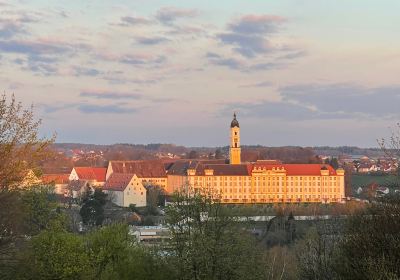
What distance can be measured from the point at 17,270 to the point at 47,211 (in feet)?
20.6

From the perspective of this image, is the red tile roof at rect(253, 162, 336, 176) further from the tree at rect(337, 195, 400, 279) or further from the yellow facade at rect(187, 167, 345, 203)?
the tree at rect(337, 195, 400, 279)

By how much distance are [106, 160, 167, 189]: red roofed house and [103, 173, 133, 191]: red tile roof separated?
6.01 m

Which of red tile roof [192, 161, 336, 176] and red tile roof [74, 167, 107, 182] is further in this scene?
red tile roof [74, 167, 107, 182]

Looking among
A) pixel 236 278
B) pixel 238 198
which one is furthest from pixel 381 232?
pixel 238 198

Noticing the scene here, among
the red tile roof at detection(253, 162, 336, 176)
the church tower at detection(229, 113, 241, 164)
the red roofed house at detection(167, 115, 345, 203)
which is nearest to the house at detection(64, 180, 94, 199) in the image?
the red roofed house at detection(167, 115, 345, 203)

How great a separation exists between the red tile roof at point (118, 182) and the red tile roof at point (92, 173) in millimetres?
9260

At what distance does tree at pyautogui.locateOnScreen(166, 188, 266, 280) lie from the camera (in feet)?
65.1

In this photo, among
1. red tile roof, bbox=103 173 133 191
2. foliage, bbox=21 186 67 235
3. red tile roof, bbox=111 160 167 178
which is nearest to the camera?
foliage, bbox=21 186 67 235

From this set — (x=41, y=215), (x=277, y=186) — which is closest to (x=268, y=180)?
(x=277, y=186)

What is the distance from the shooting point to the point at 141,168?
105 m

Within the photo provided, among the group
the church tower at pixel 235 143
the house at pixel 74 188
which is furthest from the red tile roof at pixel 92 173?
the church tower at pixel 235 143

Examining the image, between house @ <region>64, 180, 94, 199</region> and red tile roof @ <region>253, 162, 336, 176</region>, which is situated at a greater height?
red tile roof @ <region>253, 162, 336, 176</region>

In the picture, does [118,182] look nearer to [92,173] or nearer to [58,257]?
[92,173]

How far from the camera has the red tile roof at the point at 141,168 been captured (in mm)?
101438
